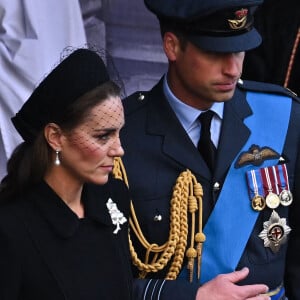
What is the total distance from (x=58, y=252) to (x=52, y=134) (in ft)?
0.99

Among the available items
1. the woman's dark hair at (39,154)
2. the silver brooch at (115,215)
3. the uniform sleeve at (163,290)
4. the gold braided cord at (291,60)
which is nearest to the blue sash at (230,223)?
the uniform sleeve at (163,290)

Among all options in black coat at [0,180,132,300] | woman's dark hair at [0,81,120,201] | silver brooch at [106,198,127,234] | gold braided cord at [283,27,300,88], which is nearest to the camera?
black coat at [0,180,132,300]

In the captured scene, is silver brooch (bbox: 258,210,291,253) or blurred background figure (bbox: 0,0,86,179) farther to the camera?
blurred background figure (bbox: 0,0,86,179)

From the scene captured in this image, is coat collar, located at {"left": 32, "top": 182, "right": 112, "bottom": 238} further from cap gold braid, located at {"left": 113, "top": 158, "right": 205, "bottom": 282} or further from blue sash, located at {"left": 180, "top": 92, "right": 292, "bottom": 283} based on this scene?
blue sash, located at {"left": 180, "top": 92, "right": 292, "bottom": 283}

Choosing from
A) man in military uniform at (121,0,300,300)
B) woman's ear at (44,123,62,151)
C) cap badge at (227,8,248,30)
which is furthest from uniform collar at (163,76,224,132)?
woman's ear at (44,123,62,151)

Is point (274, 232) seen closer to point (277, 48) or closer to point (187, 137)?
point (187, 137)

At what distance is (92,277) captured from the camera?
3.03 m

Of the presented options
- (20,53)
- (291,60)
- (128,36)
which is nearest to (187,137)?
(20,53)

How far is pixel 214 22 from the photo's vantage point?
11.4ft

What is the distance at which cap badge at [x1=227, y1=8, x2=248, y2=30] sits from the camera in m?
3.48

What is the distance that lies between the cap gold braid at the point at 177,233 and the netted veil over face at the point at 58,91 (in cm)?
46

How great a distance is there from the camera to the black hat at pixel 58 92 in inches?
119

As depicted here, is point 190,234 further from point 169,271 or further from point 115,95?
point 115,95

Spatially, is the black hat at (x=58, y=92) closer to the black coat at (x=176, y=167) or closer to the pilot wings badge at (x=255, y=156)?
the black coat at (x=176, y=167)
